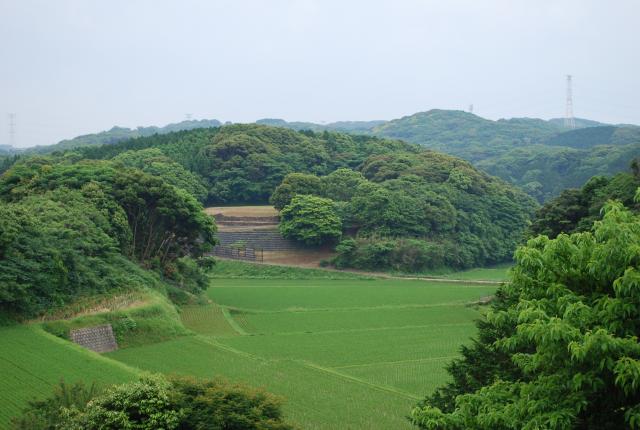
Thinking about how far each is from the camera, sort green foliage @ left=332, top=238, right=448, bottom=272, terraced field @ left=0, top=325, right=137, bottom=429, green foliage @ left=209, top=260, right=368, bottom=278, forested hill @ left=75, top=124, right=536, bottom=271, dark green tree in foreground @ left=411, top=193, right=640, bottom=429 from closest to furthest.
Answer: dark green tree in foreground @ left=411, top=193, right=640, bottom=429 < terraced field @ left=0, top=325, right=137, bottom=429 < green foliage @ left=209, top=260, right=368, bottom=278 < green foliage @ left=332, top=238, right=448, bottom=272 < forested hill @ left=75, top=124, right=536, bottom=271

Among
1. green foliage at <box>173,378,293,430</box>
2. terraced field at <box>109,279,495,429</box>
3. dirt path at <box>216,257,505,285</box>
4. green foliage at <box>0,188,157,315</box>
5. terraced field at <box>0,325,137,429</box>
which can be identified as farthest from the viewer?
dirt path at <box>216,257,505,285</box>

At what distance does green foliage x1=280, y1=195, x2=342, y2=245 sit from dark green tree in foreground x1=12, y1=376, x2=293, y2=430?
39.2 metres

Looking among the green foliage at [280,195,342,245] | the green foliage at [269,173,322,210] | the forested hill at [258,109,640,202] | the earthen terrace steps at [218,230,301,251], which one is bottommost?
the earthen terrace steps at [218,230,301,251]

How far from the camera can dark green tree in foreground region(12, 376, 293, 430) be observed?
13.5m

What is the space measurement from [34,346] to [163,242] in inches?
692

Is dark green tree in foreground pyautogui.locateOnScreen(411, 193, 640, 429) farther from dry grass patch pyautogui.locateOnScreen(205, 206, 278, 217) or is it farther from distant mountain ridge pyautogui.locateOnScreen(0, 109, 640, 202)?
distant mountain ridge pyautogui.locateOnScreen(0, 109, 640, 202)

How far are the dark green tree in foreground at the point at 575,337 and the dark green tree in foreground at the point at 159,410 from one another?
208 inches

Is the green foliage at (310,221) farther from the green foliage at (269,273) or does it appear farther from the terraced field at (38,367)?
the terraced field at (38,367)

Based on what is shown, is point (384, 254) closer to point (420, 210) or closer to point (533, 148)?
point (420, 210)

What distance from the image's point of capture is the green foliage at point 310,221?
177 feet

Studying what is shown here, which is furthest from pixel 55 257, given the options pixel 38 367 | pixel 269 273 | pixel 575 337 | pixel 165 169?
pixel 165 169

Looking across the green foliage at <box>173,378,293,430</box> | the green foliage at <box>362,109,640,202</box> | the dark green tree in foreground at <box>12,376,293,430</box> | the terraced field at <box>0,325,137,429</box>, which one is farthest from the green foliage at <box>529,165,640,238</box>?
the green foliage at <box>362,109,640,202</box>

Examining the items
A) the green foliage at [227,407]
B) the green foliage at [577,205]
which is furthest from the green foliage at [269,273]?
the green foliage at [227,407]

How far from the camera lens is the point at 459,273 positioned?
5556 cm
